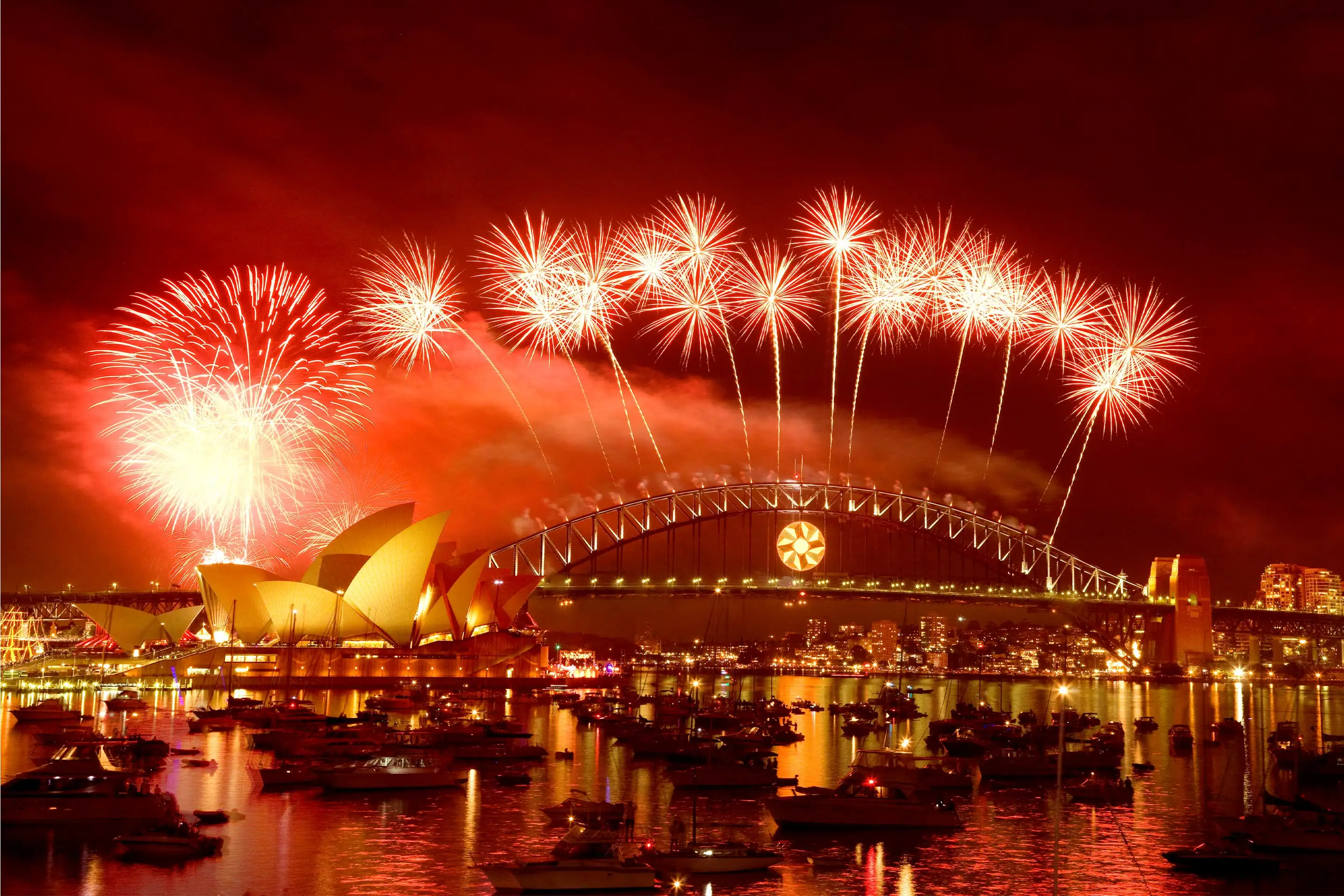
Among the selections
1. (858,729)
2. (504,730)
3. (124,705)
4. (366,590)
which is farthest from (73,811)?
(366,590)

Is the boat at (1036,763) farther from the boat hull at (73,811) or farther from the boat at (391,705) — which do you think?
the boat at (391,705)

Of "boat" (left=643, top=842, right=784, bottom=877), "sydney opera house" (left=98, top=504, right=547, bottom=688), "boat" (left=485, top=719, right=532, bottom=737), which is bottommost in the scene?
"boat" (left=643, top=842, right=784, bottom=877)

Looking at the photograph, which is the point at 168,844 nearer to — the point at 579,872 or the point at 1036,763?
the point at 579,872

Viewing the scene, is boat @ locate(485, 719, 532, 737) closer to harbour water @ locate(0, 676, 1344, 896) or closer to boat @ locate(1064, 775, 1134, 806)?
harbour water @ locate(0, 676, 1344, 896)

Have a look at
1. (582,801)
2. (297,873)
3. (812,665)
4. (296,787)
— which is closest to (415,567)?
(296,787)

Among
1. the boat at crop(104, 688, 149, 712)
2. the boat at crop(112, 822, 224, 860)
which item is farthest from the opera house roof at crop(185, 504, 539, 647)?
the boat at crop(112, 822, 224, 860)

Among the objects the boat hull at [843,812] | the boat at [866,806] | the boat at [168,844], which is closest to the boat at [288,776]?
the boat at [168,844]
